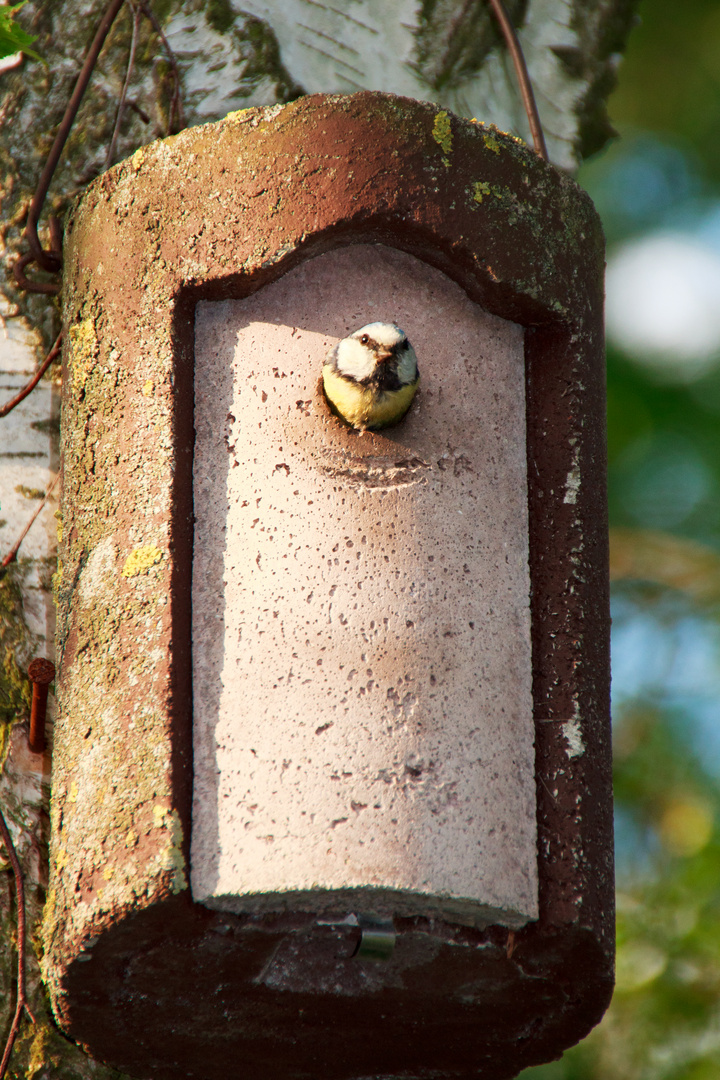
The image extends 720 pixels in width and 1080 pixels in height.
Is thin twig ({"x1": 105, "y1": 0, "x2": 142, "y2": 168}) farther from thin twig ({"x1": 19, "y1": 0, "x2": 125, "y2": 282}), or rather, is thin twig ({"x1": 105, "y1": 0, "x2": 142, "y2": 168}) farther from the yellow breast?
the yellow breast

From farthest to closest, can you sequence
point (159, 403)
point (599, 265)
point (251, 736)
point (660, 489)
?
point (660, 489) → point (599, 265) → point (159, 403) → point (251, 736)

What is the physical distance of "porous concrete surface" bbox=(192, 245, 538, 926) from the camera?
150 cm

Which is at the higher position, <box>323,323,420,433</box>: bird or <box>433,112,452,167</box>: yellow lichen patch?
<box>433,112,452,167</box>: yellow lichen patch

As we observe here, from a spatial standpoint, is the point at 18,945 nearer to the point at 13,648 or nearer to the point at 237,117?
the point at 13,648

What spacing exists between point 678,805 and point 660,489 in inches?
48.7

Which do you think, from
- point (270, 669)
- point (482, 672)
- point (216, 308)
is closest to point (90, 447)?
point (216, 308)

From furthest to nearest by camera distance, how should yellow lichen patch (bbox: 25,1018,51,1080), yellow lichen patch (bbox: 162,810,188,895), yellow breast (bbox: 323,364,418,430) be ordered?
1. yellow lichen patch (bbox: 25,1018,51,1080)
2. yellow breast (bbox: 323,364,418,430)
3. yellow lichen patch (bbox: 162,810,188,895)

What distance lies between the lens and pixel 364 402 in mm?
1583

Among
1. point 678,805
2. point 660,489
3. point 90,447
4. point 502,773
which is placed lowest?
point 678,805

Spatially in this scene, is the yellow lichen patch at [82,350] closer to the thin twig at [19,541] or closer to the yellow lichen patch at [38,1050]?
the thin twig at [19,541]

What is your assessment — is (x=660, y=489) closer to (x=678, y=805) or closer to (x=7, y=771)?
(x=678, y=805)

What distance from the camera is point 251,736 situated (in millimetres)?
1540

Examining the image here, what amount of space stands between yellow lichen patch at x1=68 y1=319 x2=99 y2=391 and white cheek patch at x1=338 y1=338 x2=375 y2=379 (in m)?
0.38

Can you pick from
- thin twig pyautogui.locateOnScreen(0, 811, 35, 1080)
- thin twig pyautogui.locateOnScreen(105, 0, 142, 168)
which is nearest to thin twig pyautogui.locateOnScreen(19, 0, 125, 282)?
thin twig pyautogui.locateOnScreen(105, 0, 142, 168)
